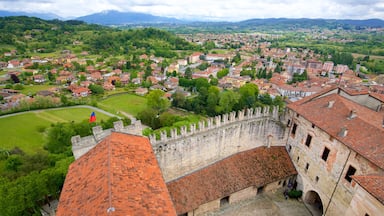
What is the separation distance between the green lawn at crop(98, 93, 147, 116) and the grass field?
6179 millimetres

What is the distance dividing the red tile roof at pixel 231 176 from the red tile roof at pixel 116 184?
7229 mm

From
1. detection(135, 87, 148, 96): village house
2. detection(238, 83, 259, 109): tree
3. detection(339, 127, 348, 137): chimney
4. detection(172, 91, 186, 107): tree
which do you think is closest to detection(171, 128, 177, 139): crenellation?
detection(339, 127, 348, 137): chimney

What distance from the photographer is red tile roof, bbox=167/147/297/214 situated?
889 inches

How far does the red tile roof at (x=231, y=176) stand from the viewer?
74.1ft

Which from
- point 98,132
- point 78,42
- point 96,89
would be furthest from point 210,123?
point 78,42

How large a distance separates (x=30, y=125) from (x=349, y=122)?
65447 millimetres

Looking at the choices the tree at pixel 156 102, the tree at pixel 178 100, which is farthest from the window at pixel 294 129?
the tree at pixel 178 100

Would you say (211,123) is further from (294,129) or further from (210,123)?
(294,129)

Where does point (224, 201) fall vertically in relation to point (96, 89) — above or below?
above

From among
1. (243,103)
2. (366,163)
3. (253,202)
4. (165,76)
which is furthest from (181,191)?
(165,76)

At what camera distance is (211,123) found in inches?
936

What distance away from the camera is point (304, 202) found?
25.6 m

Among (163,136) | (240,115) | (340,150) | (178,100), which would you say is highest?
(240,115)

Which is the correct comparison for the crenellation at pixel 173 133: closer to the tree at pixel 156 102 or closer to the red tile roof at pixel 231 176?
the red tile roof at pixel 231 176
